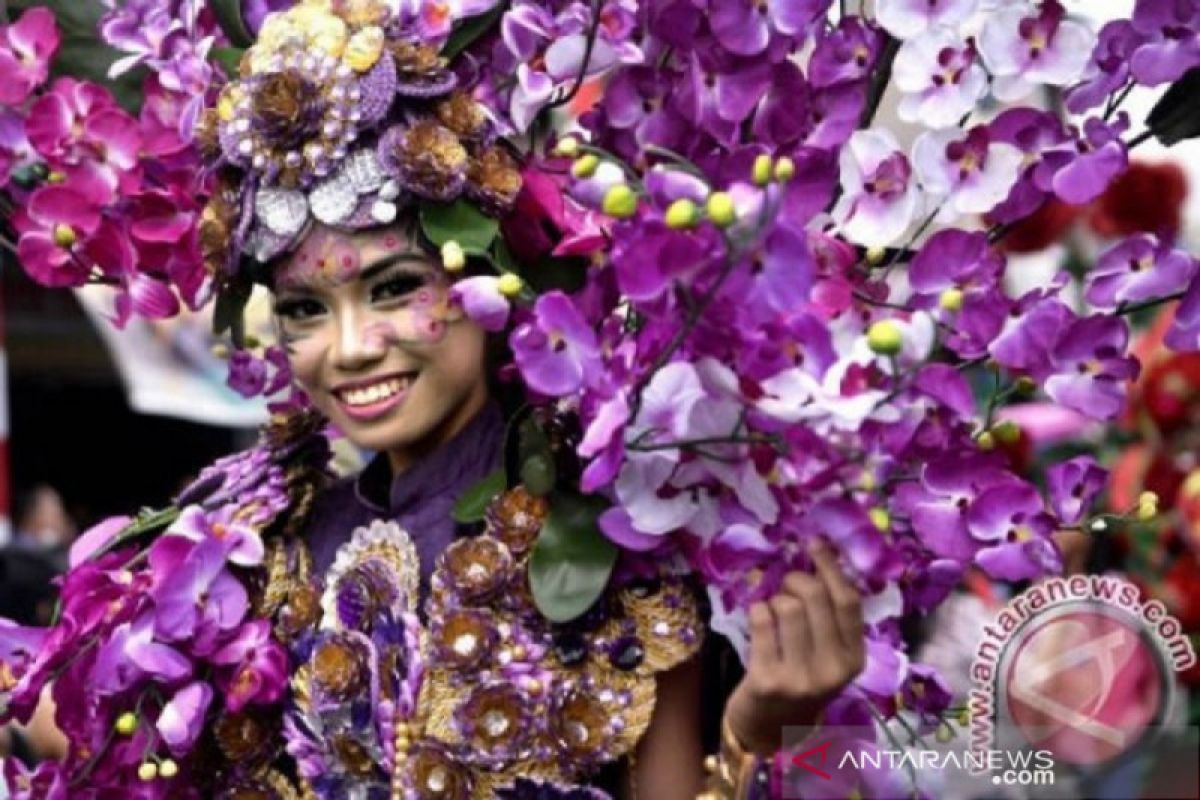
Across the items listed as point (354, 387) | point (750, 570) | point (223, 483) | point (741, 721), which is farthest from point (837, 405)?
point (223, 483)

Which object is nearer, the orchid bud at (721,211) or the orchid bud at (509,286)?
the orchid bud at (721,211)

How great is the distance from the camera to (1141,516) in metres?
2.01

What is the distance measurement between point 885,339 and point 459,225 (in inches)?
23.2

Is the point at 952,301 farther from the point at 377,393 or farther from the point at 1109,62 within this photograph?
the point at 377,393

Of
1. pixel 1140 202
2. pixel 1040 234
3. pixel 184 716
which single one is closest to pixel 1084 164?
pixel 184 716

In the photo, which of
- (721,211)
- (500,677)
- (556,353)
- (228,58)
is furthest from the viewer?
(228,58)

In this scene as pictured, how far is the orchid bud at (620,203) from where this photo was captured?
169 centimetres

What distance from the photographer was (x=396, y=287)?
2.12 m

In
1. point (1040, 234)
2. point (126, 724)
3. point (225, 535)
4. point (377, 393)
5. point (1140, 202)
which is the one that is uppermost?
point (377, 393)

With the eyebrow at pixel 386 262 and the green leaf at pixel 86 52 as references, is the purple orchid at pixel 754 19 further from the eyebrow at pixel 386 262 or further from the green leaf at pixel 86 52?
the green leaf at pixel 86 52

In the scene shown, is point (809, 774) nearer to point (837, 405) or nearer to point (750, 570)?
point (750, 570)

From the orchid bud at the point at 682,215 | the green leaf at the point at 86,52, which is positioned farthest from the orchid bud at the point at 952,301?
the green leaf at the point at 86,52

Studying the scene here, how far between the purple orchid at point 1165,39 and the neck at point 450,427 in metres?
0.69

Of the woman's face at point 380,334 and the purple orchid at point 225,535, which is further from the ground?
the woman's face at point 380,334
